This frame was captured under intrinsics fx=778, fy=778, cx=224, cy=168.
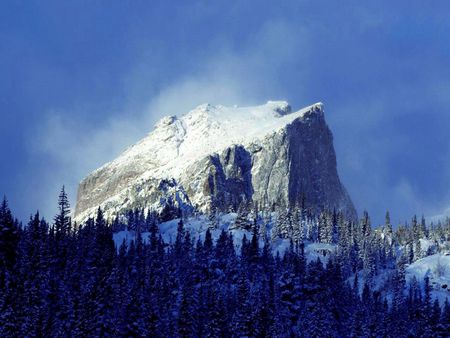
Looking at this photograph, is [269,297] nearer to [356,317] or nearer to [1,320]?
[356,317]

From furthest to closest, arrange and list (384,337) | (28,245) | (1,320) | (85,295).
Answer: (384,337)
(28,245)
(85,295)
(1,320)

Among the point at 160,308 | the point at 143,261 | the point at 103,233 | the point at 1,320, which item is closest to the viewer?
the point at 1,320

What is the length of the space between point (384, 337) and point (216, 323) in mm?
44057

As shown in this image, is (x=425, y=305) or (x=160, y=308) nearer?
(x=160, y=308)

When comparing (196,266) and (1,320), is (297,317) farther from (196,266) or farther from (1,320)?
(1,320)

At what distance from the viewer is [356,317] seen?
165 meters

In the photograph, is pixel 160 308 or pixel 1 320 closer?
pixel 1 320

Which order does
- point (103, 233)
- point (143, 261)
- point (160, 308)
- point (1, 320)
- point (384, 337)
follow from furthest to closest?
1. point (103, 233)
2. point (143, 261)
3. point (384, 337)
4. point (160, 308)
5. point (1, 320)

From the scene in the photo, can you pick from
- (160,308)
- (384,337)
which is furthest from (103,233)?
(384,337)

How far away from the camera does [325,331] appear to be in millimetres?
160375

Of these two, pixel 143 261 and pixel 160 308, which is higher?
pixel 143 261

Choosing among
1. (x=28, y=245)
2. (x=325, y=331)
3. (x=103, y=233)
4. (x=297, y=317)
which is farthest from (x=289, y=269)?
(x=28, y=245)

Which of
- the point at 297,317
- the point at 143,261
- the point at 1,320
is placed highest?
the point at 143,261

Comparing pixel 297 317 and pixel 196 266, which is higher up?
pixel 196 266
